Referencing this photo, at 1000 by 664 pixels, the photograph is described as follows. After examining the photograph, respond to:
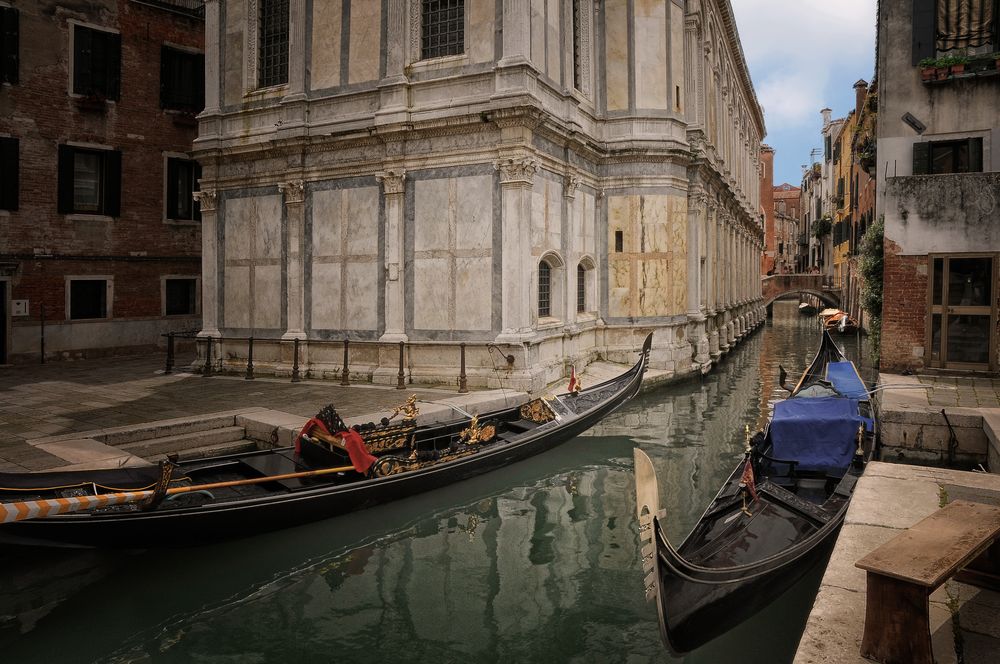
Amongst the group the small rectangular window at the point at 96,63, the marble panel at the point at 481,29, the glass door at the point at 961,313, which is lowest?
the glass door at the point at 961,313

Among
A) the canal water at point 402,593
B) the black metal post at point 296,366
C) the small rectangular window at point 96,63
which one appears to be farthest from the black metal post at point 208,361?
the canal water at point 402,593

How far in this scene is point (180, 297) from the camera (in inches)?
790

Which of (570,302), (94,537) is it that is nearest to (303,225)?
(570,302)

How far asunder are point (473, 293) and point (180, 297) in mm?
10918

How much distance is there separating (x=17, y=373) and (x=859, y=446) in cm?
1651

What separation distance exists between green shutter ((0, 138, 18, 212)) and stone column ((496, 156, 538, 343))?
12007 millimetres

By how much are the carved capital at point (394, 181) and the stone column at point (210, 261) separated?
5.00m

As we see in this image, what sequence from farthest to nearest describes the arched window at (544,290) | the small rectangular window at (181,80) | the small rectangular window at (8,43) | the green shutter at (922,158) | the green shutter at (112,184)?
the small rectangular window at (181,80), the green shutter at (112,184), the small rectangular window at (8,43), the arched window at (544,290), the green shutter at (922,158)

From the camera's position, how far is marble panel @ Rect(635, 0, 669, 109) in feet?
57.9

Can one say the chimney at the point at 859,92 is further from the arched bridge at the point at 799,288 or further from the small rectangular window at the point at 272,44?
the small rectangular window at the point at 272,44

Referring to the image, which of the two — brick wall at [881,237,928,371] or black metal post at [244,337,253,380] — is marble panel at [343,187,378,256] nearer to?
black metal post at [244,337,253,380]

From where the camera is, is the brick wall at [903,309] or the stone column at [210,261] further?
the stone column at [210,261]

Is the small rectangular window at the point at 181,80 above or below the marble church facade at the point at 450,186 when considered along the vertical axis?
above

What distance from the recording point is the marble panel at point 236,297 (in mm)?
16047
